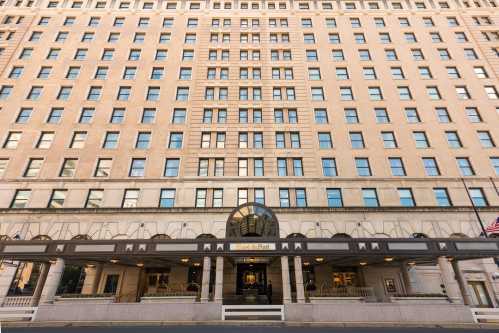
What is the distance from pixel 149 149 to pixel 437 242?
88.9 feet

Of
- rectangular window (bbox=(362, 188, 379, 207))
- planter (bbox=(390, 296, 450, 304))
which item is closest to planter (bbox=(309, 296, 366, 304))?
planter (bbox=(390, 296, 450, 304))

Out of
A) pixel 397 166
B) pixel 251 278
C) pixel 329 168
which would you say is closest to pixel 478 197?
pixel 397 166

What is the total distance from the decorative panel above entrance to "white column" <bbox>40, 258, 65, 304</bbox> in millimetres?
12080

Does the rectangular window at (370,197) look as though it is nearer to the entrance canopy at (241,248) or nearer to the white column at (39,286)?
the entrance canopy at (241,248)

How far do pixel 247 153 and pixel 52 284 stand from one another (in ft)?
63.5

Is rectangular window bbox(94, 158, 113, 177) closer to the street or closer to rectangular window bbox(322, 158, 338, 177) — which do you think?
the street

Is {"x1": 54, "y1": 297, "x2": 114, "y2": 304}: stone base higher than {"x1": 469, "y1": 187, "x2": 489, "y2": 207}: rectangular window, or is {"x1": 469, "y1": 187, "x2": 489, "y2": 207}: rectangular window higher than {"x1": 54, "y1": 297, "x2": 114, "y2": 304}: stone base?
{"x1": 469, "y1": 187, "x2": 489, "y2": 207}: rectangular window

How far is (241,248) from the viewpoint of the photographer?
703 inches

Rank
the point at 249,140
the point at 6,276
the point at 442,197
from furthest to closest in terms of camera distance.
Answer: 1. the point at 249,140
2. the point at 442,197
3. the point at 6,276

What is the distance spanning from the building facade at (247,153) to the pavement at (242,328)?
3.77 feet

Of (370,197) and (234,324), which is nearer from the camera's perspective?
(234,324)

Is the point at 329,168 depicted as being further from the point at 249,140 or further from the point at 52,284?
the point at 52,284

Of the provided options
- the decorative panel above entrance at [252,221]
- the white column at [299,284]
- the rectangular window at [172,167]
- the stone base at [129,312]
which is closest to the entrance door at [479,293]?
the white column at [299,284]

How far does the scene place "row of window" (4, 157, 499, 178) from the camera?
87.2 feet
